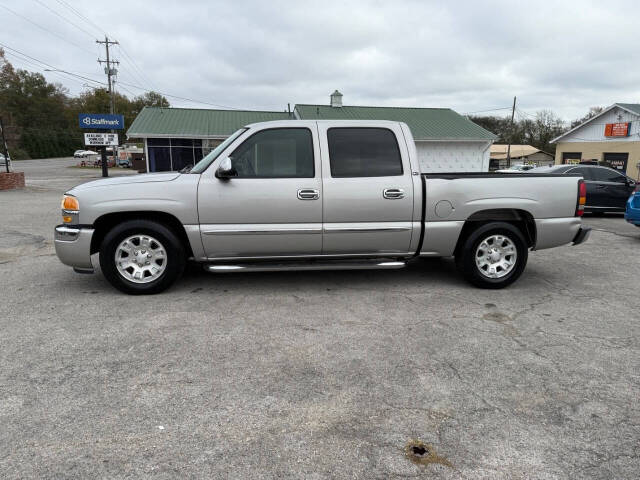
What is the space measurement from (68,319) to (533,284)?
5.33 meters

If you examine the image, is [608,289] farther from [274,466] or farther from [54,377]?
[54,377]

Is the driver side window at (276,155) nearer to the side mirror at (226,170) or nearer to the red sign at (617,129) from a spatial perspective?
the side mirror at (226,170)

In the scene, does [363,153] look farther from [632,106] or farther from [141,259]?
[632,106]

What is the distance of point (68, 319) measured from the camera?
428 centimetres

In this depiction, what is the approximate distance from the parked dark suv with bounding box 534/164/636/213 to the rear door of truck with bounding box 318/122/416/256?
30.4 ft

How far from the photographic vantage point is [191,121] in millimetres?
28000

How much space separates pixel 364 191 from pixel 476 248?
5.02 feet

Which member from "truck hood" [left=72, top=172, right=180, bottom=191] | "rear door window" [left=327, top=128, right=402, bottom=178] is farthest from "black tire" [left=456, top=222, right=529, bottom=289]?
"truck hood" [left=72, top=172, right=180, bottom=191]

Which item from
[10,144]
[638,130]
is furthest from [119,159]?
[638,130]

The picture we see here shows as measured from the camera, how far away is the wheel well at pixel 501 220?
5.30 m

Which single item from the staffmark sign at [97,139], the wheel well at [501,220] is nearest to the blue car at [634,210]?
the wheel well at [501,220]

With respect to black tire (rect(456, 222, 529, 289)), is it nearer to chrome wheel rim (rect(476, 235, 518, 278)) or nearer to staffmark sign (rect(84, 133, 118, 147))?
chrome wheel rim (rect(476, 235, 518, 278))

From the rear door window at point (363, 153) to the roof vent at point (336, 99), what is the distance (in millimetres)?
25063

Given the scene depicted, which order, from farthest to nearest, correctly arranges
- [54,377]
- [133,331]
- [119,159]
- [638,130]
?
[119,159] → [638,130] → [133,331] → [54,377]
